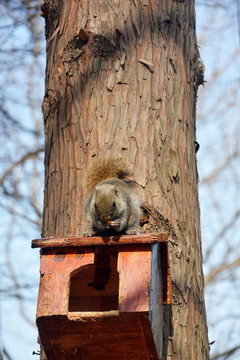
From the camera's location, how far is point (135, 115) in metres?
3.07

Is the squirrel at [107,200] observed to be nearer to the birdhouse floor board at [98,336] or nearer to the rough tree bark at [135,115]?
the rough tree bark at [135,115]

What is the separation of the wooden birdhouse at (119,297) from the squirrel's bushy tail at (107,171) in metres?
0.51

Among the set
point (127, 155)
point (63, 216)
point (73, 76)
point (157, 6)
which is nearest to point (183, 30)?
point (157, 6)

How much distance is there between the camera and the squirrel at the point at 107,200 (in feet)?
9.67

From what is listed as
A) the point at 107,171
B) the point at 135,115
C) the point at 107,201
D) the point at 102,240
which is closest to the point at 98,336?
the point at 102,240

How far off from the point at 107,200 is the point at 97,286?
1.65 feet

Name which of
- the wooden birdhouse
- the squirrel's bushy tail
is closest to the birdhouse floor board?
the wooden birdhouse

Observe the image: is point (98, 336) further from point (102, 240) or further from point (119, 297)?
point (102, 240)

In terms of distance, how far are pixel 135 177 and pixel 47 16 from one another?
1.37 m

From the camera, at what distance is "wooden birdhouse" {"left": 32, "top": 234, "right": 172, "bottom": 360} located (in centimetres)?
233

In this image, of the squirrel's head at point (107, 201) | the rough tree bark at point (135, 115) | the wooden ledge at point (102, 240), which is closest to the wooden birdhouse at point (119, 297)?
the wooden ledge at point (102, 240)

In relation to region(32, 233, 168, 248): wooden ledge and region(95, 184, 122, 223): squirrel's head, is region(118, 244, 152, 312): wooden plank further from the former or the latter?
region(95, 184, 122, 223): squirrel's head

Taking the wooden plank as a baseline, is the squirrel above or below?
above

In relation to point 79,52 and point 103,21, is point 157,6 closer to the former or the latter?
point 103,21
